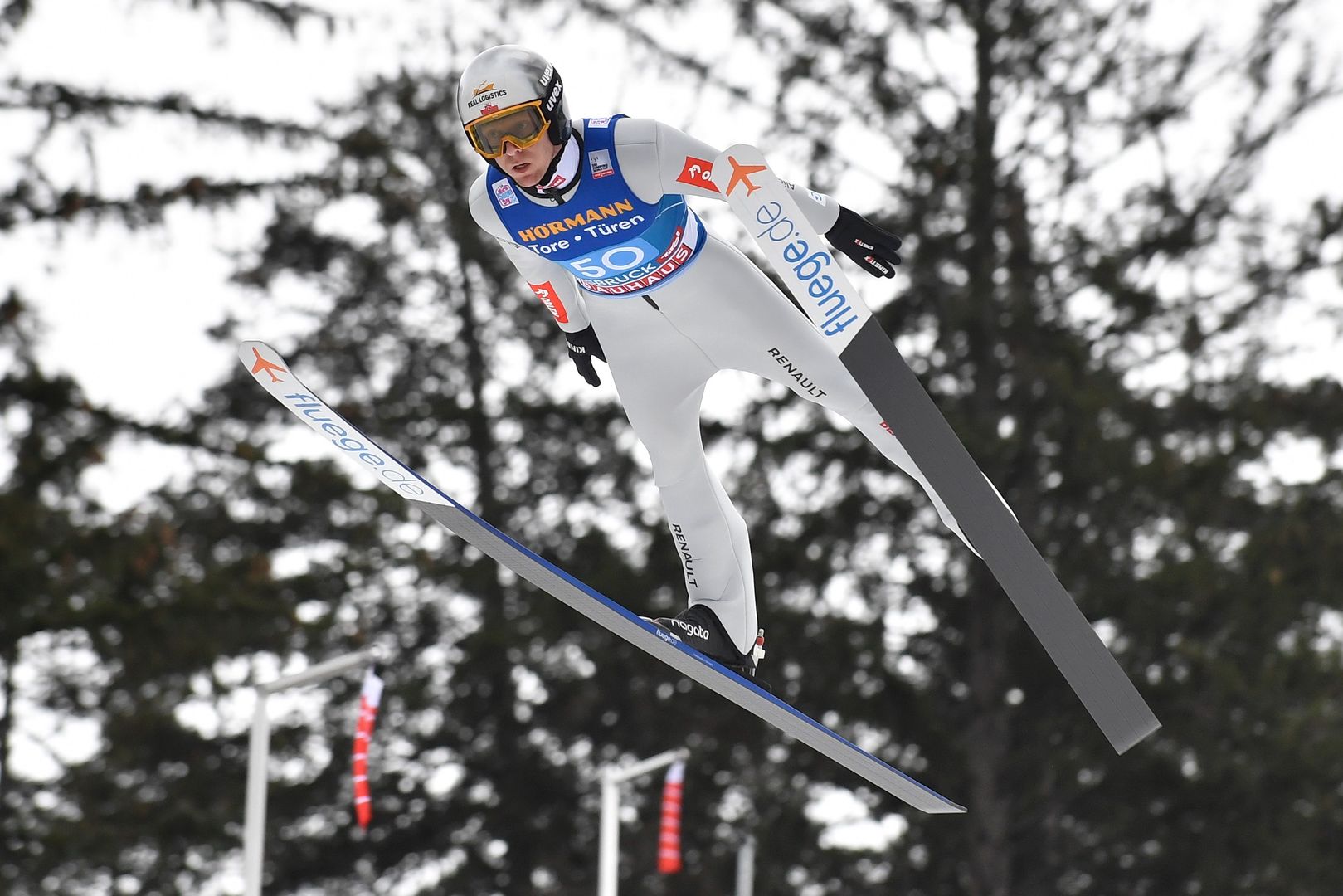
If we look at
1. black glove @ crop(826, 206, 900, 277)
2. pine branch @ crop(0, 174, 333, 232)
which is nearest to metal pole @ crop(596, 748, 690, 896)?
pine branch @ crop(0, 174, 333, 232)

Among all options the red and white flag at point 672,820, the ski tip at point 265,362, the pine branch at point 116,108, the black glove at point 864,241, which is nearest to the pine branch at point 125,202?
the pine branch at point 116,108

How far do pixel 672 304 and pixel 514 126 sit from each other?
26.3 inches

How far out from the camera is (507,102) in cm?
381

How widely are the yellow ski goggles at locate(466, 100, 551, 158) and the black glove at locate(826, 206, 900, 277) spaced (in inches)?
29.0

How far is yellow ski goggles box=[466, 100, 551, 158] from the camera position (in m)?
3.83

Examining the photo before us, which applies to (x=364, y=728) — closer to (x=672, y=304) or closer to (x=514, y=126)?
(x=672, y=304)

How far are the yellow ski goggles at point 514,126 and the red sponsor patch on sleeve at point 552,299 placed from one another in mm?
585

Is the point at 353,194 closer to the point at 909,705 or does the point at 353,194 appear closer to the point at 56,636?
the point at 56,636

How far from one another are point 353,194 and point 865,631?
20.1 ft

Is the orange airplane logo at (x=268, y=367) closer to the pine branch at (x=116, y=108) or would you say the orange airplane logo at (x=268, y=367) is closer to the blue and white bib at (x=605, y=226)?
the blue and white bib at (x=605, y=226)

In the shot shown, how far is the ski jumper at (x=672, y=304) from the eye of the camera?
395 cm

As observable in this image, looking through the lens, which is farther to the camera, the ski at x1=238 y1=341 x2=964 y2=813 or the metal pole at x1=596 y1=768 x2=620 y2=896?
the metal pole at x1=596 y1=768 x2=620 y2=896

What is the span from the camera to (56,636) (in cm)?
1461

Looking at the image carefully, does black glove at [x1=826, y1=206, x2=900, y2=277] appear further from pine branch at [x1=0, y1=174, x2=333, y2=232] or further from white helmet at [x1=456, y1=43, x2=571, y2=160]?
pine branch at [x1=0, y1=174, x2=333, y2=232]
